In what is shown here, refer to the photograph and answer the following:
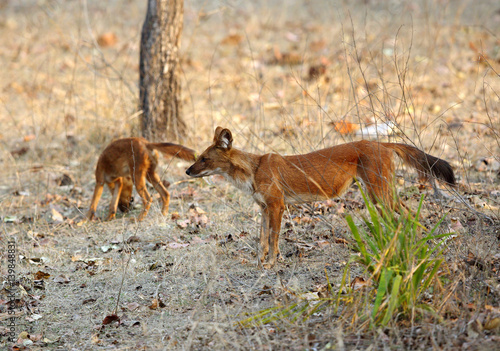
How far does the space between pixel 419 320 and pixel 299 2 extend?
11831 millimetres

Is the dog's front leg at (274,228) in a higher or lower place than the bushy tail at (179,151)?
lower

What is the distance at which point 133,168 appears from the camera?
5801mm

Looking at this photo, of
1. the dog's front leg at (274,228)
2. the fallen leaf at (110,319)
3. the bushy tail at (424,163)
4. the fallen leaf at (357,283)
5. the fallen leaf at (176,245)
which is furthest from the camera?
the fallen leaf at (176,245)

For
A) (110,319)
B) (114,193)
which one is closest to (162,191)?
(114,193)

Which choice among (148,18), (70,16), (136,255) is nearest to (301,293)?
(136,255)

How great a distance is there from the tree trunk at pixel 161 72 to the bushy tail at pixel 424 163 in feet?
10.8

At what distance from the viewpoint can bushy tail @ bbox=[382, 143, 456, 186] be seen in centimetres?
432

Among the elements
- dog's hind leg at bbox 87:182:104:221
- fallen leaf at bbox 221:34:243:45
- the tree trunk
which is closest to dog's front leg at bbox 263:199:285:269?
dog's hind leg at bbox 87:182:104:221

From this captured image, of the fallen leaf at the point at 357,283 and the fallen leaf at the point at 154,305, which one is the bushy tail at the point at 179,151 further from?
the fallen leaf at the point at 357,283

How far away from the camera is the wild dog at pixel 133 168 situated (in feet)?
18.9

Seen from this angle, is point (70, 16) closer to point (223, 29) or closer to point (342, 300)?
point (223, 29)

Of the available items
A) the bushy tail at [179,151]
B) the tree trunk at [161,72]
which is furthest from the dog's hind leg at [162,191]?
the tree trunk at [161,72]

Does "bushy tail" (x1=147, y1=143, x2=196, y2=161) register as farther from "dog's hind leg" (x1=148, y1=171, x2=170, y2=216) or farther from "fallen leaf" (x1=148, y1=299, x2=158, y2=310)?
"fallen leaf" (x1=148, y1=299, x2=158, y2=310)

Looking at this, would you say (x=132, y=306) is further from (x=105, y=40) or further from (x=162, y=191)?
(x=105, y=40)
